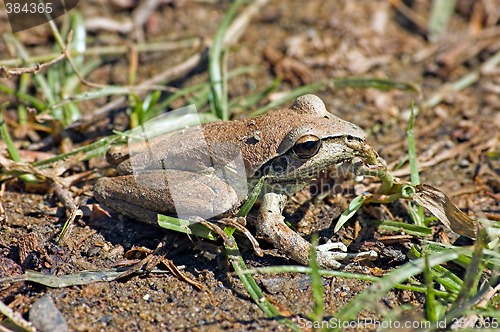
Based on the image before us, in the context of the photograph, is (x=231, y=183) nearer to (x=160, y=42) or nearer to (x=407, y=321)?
(x=407, y=321)

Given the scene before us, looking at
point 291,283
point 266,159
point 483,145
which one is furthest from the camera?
point 483,145

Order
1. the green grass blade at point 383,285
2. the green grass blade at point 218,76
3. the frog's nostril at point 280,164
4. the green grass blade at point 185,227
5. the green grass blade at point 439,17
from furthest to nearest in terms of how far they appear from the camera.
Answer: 1. the green grass blade at point 439,17
2. the green grass blade at point 218,76
3. the frog's nostril at point 280,164
4. the green grass blade at point 185,227
5. the green grass blade at point 383,285

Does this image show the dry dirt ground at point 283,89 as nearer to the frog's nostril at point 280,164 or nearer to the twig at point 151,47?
the twig at point 151,47

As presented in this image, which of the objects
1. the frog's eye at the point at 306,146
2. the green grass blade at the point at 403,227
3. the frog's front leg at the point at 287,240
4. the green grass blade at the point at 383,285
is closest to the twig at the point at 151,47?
the frog's eye at the point at 306,146

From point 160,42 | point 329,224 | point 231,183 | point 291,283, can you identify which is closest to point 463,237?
point 329,224

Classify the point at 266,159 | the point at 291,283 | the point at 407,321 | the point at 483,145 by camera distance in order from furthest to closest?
the point at 483,145 → the point at 266,159 → the point at 291,283 → the point at 407,321

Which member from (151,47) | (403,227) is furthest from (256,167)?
(151,47)

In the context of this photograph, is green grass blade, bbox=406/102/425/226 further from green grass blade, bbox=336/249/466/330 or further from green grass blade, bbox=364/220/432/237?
green grass blade, bbox=336/249/466/330
